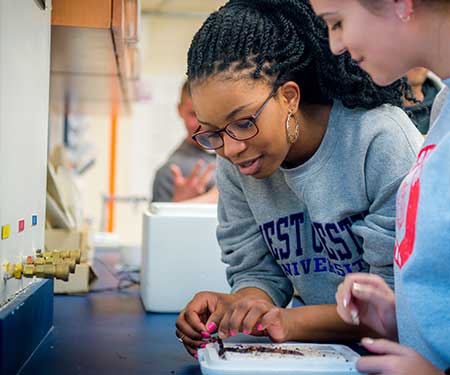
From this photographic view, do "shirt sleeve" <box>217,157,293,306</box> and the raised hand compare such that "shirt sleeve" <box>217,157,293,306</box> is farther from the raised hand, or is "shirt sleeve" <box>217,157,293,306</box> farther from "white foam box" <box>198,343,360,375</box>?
the raised hand

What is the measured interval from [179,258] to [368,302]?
0.75m

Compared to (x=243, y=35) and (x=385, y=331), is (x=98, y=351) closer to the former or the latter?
(x=385, y=331)

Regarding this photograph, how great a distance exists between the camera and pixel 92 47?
1611 mm

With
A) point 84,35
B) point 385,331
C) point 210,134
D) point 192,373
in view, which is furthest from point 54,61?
point 385,331

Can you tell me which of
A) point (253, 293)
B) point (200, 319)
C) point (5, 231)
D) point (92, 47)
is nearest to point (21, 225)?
point (5, 231)

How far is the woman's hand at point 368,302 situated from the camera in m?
0.83

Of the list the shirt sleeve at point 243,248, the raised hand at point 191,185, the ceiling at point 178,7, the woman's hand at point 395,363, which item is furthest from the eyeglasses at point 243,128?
the ceiling at point 178,7

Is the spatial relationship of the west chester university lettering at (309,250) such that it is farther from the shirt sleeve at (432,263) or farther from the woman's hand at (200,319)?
the shirt sleeve at (432,263)

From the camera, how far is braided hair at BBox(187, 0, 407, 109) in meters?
1.09

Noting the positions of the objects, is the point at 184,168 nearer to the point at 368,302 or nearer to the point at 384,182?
the point at 384,182

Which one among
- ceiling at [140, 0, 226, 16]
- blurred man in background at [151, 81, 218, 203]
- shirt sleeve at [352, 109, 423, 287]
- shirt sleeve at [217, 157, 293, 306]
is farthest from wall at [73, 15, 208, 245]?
shirt sleeve at [352, 109, 423, 287]

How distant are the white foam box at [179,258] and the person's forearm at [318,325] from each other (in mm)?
489

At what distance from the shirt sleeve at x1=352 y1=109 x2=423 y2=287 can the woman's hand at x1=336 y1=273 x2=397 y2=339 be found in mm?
144

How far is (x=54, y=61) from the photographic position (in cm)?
184
